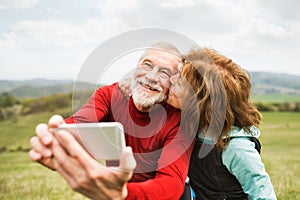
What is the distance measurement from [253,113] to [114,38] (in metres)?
1.18

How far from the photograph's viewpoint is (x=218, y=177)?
111 inches

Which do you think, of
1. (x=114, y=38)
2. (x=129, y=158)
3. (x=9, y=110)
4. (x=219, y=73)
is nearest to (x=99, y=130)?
(x=129, y=158)

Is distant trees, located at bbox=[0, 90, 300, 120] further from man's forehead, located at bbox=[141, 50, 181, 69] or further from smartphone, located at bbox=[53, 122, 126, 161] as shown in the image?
smartphone, located at bbox=[53, 122, 126, 161]

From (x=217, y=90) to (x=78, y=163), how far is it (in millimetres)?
1281

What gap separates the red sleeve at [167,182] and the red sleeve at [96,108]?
0.51 m

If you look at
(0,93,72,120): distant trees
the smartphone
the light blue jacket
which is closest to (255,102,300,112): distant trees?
(0,93,72,120): distant trees

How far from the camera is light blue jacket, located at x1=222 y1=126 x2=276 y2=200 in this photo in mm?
2592

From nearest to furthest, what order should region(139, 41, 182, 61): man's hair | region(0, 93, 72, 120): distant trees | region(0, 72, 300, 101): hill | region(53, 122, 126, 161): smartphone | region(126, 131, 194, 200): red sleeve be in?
region(53, 122, 126, 161): smartphone, region(126, 131, 194, 200): red sleeve, region(139, 41, 182, 61): man's hair, region(0, 72, 300, 101): hill, region(0, 93, 72, 120): distant trees

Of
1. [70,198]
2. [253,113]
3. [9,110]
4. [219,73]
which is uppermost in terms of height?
[219,73]

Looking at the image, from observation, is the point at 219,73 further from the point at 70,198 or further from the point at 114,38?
the point at 70,198

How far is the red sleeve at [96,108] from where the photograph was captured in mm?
2621

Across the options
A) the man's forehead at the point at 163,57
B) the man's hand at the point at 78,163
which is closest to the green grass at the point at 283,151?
the man's forehead at the point at 163,57

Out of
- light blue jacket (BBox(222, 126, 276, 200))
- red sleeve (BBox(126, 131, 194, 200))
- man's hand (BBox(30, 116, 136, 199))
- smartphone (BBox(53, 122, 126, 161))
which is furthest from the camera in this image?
light blue jacket (BBox(222, 126, 276, 200))

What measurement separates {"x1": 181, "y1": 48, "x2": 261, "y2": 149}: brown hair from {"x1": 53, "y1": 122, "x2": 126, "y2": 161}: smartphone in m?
0.95
